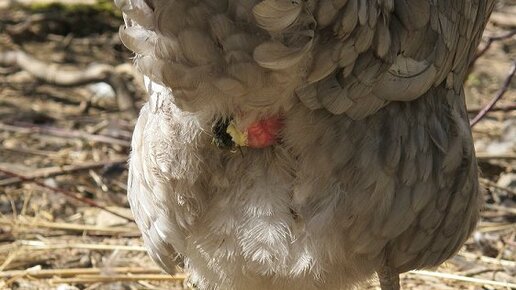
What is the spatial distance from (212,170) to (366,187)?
14.1 inches

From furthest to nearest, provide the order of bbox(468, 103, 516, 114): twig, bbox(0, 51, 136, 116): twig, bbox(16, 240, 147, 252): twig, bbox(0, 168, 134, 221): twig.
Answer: bbox(0, 51, 136, 116): twig → bbox(468, 103, 516, 114): twig → bbox(0, 168, 134, 221): twig → bbox(16, 240, 147, 252): twig

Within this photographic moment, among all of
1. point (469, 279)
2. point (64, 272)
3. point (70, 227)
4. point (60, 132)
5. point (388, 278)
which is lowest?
point (60, 132)

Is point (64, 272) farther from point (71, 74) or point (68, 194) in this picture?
point (71, 74)

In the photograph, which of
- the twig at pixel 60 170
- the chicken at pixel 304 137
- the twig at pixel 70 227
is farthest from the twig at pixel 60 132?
the chicken at pixel 304 137

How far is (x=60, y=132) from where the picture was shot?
4379 millimetres

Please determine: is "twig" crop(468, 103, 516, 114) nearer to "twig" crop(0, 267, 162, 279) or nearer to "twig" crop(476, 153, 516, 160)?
"twig" crop(476, 153, 516, 160)

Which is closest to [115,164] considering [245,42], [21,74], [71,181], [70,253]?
[71,181]

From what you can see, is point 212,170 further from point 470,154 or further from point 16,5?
point 16,5

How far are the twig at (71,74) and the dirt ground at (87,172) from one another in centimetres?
1

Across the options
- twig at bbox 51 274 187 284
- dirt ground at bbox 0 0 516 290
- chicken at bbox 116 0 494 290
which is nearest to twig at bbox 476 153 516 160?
dirt ground at bbox 0 0 516 290

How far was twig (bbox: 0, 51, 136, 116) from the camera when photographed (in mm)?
4820

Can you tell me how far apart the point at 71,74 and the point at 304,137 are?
10.4 feet

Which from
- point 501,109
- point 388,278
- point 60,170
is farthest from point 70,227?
point 501,109

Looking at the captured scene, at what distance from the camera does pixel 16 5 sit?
6.15m
